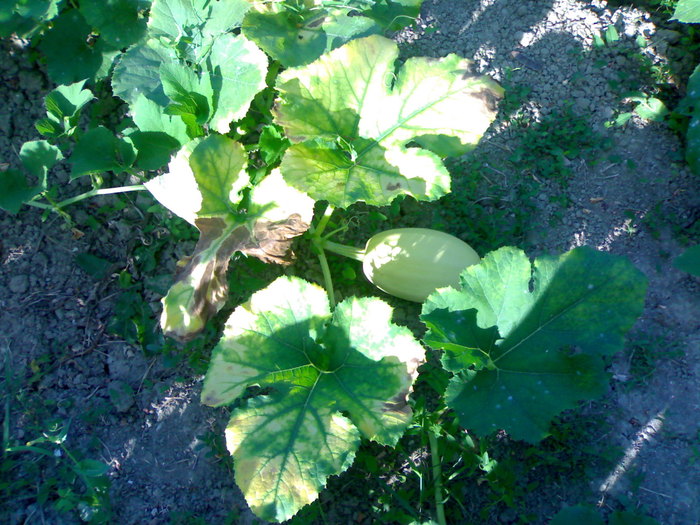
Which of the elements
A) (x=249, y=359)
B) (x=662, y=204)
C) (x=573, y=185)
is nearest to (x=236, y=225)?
(x=249, y=359)

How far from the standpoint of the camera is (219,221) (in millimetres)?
2463

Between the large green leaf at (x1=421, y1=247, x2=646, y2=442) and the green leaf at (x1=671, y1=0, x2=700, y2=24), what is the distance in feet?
4.46

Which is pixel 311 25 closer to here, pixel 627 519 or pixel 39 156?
pixel 39 156

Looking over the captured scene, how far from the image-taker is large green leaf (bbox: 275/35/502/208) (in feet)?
7.46

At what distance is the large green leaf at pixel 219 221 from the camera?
2.34 m

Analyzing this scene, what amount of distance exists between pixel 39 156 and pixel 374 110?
147 cm

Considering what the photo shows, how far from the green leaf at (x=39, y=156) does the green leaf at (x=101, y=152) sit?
0.09 meters

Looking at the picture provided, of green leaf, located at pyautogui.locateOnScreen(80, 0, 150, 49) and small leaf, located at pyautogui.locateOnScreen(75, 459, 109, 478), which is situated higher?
green leaf, located at pyautogui.locateOnScreen(80, 0, 150, 49)

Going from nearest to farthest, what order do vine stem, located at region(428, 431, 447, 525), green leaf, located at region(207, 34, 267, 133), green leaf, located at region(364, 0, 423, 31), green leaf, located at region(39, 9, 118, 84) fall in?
vine stem, located at region(428, 431, 447, 525) → green leaf, located at region(207, 34, 267, 133) → green leaf, located at region(364, 0, 423, 31) → green leaf, located at region(39, 9, 118, 84)

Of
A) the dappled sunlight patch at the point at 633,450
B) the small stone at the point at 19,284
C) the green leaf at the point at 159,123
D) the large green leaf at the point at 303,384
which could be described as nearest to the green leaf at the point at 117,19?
the green leaf at the point at 159,123

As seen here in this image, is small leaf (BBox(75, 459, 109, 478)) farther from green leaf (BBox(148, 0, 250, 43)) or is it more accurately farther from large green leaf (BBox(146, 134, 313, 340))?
green leaf (BBox(148, 0, 250, 43))

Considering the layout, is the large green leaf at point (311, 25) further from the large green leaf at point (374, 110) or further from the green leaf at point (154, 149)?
the green leaf at point (154, 149)

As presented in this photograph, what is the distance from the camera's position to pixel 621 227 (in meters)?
2.80

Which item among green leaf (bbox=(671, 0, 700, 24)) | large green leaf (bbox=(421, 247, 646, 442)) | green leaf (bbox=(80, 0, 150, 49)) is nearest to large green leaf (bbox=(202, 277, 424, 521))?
large green leaf (bbox=(421, 247, 646, 442))
